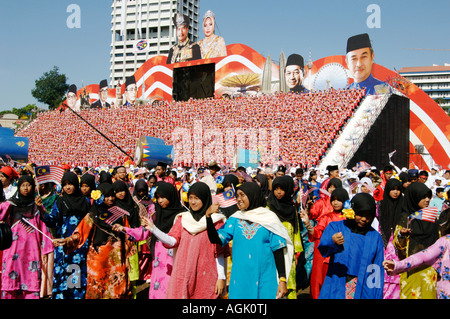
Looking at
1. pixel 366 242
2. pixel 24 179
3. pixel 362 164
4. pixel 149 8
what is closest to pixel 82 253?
pixel 24 179

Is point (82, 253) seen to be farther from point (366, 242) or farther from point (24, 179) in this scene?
point (366, 242)

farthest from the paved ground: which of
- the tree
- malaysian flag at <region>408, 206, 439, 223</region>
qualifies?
the tree

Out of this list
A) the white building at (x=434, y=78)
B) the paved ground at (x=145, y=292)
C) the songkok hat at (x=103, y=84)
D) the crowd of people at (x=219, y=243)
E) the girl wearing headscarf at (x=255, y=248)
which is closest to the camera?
the crowd of people at (x=219, y=243)

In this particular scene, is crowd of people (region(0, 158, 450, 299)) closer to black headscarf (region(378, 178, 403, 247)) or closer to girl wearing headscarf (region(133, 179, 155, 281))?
black headscarf (region(378, 178, 403, 247))

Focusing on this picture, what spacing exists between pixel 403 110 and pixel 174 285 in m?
24.0

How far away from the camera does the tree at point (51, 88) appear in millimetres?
60031

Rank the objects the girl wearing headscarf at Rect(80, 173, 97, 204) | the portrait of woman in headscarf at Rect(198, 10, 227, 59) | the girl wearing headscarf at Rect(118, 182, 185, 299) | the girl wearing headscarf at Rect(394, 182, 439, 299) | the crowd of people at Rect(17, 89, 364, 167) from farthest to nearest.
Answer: the portrait of woman in headscarf at Rect(198, 10, 227, 59)
the crowd of people at Rect(17, 89, 364, 167)
the girl wearing headscarf at Rect(80, 173, 97, 204)
the girl wearing headscarf at Rect(118, 182, 185, 299)
the girl wearing headscarf at Rect(394, 182, 439, 299)

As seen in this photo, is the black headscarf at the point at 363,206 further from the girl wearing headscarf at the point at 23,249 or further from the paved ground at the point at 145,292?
the girl wearing headscarf at the point at 23,249

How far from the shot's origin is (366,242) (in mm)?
3527

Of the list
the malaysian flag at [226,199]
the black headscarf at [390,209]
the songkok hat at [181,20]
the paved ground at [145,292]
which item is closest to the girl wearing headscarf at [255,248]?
the malaysian flag at [226,199]

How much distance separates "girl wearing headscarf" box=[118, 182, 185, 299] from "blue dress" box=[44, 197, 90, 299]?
71 cm

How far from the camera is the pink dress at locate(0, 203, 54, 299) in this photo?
4.85 meters

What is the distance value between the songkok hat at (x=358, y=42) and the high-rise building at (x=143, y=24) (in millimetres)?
17117

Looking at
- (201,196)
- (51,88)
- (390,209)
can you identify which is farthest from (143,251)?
(51,88)
